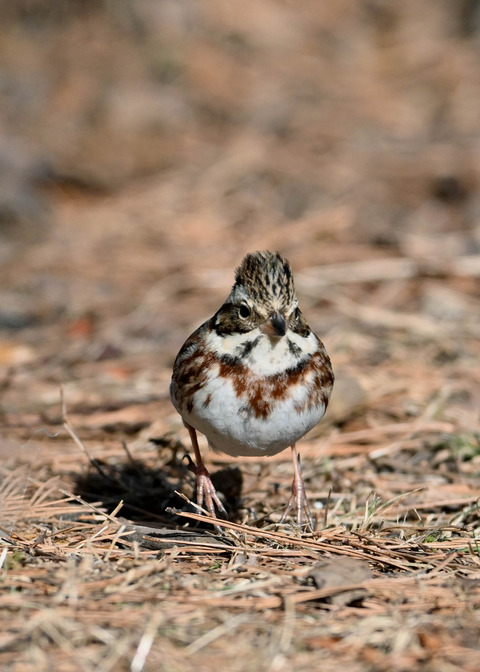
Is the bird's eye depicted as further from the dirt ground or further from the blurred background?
the blurred background

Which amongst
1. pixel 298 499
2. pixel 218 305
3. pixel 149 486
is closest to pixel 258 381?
pixel 298 499

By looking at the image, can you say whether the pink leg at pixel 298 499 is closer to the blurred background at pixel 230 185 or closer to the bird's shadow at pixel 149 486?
the bird's shadow at pixel 149 486

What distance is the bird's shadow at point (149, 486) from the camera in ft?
16.7

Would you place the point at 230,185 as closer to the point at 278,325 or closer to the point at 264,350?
the point at 264,350

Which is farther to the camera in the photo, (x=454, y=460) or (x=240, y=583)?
(x=454, y=460)

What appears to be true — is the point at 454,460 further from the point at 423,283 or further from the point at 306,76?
the point at 306,76

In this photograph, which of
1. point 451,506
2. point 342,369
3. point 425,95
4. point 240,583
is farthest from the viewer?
point 425,95

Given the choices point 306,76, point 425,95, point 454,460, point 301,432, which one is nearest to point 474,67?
point 425,95

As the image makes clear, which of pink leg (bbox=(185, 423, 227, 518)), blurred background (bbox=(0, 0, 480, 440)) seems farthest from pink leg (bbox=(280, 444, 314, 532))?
blurred background (bbox=(0, 0, 480, 440))

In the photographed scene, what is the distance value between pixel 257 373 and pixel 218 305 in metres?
4.27

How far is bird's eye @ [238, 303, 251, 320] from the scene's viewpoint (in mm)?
4301

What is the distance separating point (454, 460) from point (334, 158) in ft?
22.9

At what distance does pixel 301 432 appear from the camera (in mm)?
4359

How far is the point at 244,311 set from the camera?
433 cm
